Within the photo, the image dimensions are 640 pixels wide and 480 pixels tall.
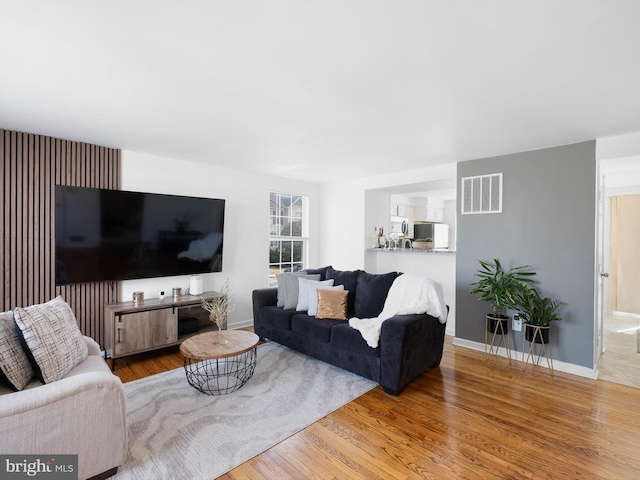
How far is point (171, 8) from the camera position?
4.77ft

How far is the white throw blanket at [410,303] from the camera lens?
3.07m

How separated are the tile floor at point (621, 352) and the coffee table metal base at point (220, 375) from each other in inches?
143

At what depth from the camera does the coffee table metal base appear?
2.86m

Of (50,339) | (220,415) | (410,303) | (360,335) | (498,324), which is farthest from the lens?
(498,324)

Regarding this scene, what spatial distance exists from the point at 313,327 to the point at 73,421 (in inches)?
85.2

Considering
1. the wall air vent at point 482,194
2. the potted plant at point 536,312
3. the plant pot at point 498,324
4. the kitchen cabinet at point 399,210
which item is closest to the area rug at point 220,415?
the plant pot at point 498,324

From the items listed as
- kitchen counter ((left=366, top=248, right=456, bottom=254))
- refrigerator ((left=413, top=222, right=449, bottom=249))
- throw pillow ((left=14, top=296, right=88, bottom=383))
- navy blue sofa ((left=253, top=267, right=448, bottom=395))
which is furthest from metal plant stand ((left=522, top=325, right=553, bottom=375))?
throw pillow ((left=14, top=296, right=88, bottom=383))

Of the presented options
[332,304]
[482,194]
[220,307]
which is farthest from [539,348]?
[220,307]

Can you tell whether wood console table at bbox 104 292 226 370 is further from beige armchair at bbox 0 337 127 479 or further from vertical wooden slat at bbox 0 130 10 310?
beige armchair at bbox 0 337 127 479

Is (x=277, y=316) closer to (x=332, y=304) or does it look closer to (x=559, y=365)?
(x=332, y=304)

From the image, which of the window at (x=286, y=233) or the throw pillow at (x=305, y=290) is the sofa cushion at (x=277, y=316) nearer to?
the throw pillow at (x=305, y=290)

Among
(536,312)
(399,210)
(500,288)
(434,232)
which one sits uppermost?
(399,210)

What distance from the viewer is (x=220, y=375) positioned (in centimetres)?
315

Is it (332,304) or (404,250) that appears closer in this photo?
(332,304)
